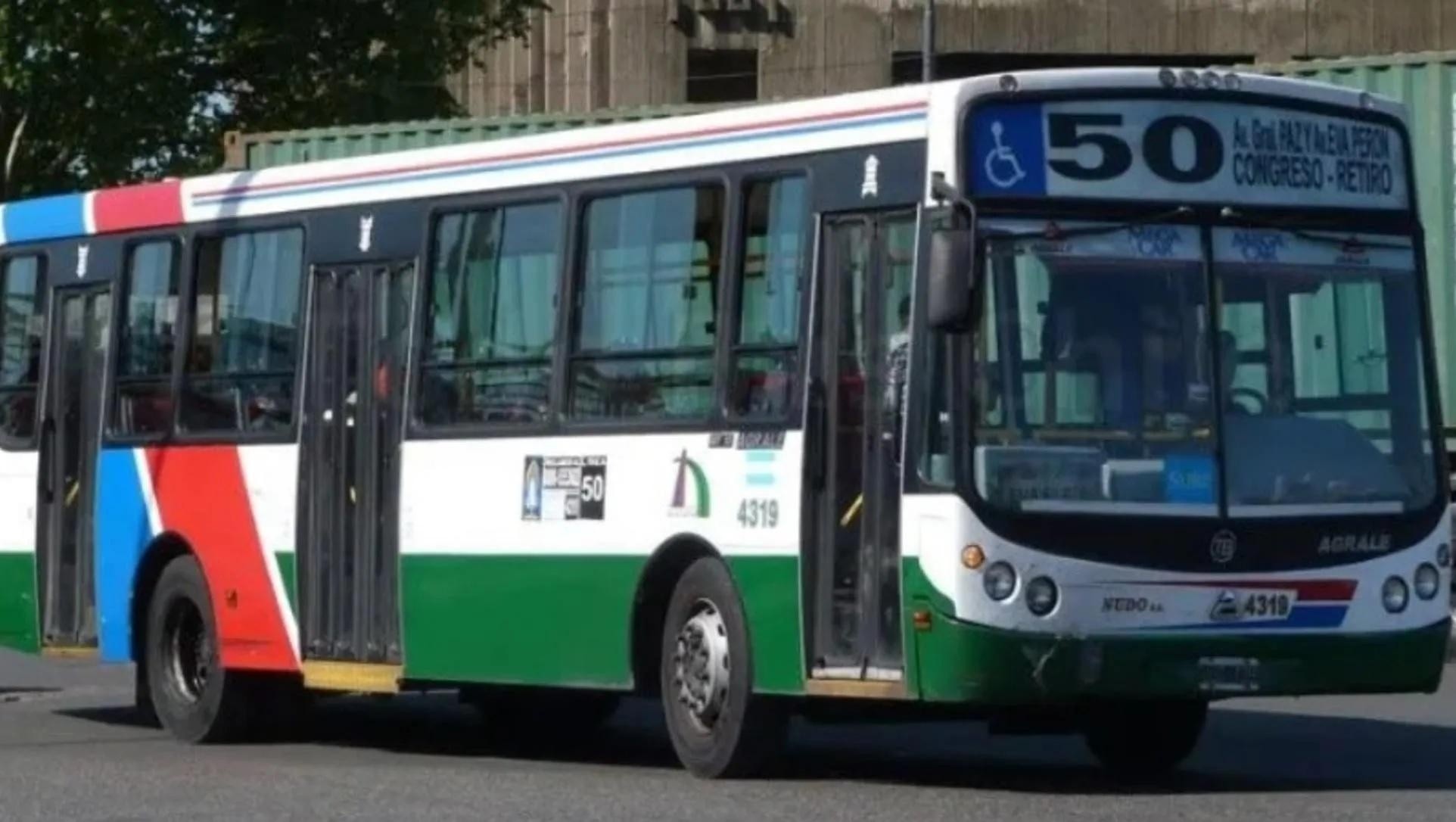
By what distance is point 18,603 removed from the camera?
766 inches

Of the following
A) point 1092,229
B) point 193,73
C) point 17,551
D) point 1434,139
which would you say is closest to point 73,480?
point 17,551

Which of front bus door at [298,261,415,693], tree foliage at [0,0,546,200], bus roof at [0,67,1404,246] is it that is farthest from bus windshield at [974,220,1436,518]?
tree foliage at [0,0,546,200]

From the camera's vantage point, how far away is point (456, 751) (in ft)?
57.9

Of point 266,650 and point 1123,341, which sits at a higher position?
point 1123,341

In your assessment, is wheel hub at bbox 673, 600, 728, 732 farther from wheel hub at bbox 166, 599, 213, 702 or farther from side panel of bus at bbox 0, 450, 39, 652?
side panel of bus at bbox 0, 450, 39, 652

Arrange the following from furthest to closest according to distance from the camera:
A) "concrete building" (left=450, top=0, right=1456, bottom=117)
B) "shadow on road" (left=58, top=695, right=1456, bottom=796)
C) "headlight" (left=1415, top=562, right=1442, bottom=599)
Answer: "concrete building" (left=450, top=0, right=1456, bottom=117) → "shadow on road" (left=58, top=695, right=1456, bottom=796) → "headlight" (left=1415, top=562, right=1442, bottom=599)

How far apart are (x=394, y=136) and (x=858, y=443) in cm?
1639

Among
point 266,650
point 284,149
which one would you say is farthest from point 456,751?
point 284,149

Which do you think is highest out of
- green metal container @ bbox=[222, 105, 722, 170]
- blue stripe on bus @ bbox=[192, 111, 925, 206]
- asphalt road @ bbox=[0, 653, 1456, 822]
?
green metal container @ bbox=[222, 105, 722, 170]

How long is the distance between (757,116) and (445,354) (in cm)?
248

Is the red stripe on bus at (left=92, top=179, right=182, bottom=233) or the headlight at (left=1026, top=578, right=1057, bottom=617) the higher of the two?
the red stripe on bus at (left=92, top=179, right=182, bottom=233)

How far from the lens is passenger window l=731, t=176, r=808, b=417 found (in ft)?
47.3

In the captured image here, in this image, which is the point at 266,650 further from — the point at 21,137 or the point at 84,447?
the point at 21,137

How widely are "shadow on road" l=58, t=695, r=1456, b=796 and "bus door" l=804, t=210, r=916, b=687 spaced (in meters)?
1.03
